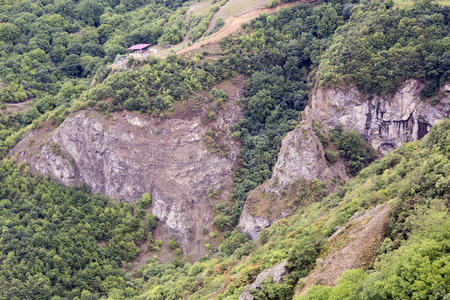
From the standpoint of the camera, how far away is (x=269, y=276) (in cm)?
4362

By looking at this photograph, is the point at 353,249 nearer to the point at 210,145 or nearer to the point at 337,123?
the point at 337,123

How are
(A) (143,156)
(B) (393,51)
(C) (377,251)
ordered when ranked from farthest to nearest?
(A) (143,156), (B) (393,51), (C) (377,251)

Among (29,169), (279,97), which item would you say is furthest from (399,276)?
(29,169)

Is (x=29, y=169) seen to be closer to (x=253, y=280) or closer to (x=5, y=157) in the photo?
(x=5, y=157)

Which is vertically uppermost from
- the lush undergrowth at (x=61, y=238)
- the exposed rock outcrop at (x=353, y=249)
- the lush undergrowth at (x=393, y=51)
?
the lush undergrowth at (x=393, y=51)

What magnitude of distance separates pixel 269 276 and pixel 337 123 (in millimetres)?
37537

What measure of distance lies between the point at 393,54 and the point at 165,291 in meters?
42.5

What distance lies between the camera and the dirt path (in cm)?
8894

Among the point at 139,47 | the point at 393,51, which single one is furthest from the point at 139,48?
the point at 393,51

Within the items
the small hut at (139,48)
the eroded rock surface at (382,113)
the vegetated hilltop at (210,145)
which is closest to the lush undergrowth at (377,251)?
the vegetated hilltop at (210,145)

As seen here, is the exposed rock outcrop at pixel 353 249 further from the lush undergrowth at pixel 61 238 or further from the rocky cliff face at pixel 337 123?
the lush undergrowth at pixel 61 238

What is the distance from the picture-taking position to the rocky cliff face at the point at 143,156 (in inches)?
3049

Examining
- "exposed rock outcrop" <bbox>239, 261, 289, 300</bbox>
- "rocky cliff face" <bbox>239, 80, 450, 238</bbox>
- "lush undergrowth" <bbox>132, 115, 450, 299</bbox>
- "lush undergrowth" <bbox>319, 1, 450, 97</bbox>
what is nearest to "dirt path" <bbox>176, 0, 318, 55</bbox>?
"lush undergrowth" <bbox>319, 1, 450, 97</bbox>

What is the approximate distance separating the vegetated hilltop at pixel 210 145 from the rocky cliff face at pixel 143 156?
20 centimetres
